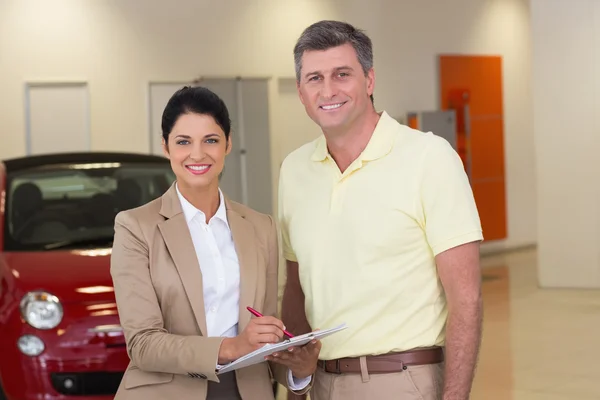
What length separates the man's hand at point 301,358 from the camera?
2.59 metres

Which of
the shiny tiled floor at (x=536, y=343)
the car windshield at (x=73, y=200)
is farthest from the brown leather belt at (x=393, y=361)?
the shiny tiled floor at (x=536, y=343)

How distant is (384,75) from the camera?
13867 millimetres

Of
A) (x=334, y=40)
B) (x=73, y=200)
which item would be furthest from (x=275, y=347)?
(x=73, y=200)

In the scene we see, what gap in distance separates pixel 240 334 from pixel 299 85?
700mm

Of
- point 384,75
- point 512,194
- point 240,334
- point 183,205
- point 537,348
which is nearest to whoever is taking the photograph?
point 240,334

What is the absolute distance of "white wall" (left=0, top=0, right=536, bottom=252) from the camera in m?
10.6

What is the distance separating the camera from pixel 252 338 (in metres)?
2.39

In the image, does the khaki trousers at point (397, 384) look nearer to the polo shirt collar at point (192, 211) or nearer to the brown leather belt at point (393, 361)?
the brown leather belt at point (393, 361)

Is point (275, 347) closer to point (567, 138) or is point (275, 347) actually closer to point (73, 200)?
point (73, 200)

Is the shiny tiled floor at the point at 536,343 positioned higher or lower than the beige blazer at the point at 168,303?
lower

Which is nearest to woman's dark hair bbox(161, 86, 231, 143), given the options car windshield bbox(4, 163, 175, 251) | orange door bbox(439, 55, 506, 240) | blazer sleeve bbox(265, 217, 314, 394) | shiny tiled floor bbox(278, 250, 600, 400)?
blazer sleeve bbox(265, 217, 314, 394)

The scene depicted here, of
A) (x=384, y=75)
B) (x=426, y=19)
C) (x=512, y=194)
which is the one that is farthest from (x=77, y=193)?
(x=512, y=194)

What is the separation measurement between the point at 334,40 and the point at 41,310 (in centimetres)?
315

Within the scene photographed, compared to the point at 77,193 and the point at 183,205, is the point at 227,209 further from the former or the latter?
the point at 77,193
